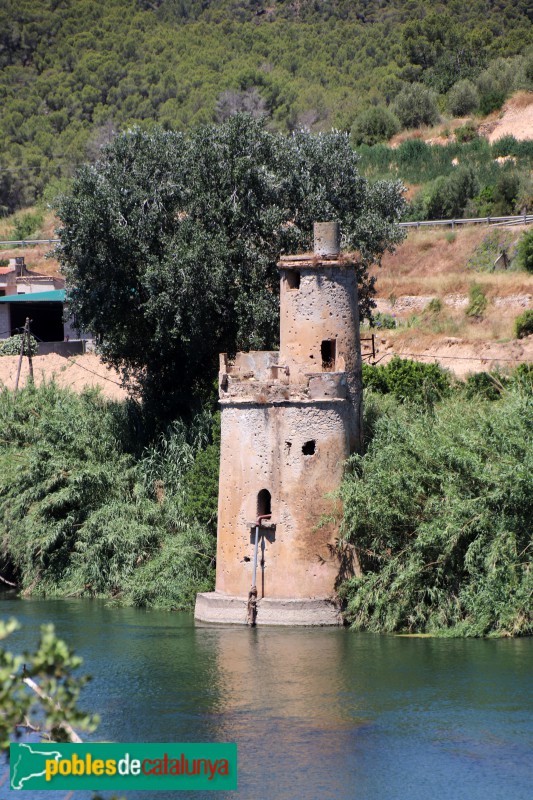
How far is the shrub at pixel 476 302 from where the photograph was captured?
43406mm

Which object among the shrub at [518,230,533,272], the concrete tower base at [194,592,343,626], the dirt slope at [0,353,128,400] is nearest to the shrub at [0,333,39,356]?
the dirt slope at [0,353,128,400]

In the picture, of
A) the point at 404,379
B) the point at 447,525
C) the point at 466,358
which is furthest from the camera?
the point at 466,358

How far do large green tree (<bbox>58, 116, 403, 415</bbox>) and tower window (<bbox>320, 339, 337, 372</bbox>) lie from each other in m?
5.74

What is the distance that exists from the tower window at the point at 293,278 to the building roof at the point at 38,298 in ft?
70.3

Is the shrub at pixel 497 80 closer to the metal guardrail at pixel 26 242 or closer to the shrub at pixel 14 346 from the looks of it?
the metal guardrail at pixel 26 242

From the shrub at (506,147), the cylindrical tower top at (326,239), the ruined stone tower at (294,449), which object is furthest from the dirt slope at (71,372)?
the shrub at (506,147)

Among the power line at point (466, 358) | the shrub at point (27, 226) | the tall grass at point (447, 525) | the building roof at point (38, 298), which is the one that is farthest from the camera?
the shrub at point (27, 226)

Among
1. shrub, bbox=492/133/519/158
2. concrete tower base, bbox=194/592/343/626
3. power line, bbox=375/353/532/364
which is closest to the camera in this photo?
concrete tower base, bbox=194/592/343/626

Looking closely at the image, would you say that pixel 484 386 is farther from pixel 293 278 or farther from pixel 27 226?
pixel 27 226

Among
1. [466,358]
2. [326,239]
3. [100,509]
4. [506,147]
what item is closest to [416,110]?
[506,147]

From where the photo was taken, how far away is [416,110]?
6894cm

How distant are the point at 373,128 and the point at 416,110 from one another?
2.72 metres

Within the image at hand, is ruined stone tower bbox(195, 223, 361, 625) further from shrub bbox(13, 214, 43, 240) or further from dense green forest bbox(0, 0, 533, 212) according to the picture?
shrub bbox(13, 214, 43, 240)

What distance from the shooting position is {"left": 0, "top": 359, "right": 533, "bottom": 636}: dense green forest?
80.2ft
